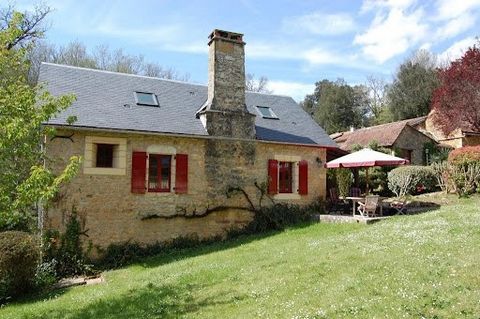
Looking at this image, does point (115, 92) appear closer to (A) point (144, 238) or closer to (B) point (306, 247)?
(A) point (144, 238)

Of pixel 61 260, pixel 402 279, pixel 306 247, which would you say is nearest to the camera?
pixel 402 279

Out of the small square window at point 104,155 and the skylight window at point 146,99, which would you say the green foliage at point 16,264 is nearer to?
the small square window at point 104,155

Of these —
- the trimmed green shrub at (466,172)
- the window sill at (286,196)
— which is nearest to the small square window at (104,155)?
the window sill at (286,196)

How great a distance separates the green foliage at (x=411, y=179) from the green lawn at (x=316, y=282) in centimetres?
685

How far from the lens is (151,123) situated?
13906 mm

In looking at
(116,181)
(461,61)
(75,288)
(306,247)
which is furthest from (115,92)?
(461,61)

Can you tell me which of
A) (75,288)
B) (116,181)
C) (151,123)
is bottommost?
(75,288)

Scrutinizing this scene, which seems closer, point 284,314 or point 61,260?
point 284,314

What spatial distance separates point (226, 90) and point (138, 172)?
14.1 feet

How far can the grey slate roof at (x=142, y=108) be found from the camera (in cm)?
1347

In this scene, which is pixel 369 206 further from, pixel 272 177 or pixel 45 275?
pixel 45 275

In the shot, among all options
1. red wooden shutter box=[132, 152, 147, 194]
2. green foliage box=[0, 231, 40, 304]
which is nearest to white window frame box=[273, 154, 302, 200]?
red wooden shutter box=[132, 152, 147, 194]

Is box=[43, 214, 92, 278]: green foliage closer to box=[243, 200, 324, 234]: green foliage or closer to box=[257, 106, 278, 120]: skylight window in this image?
box=[243, 200, 324, 234]: green foliage

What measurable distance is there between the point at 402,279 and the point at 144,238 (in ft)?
30.3
